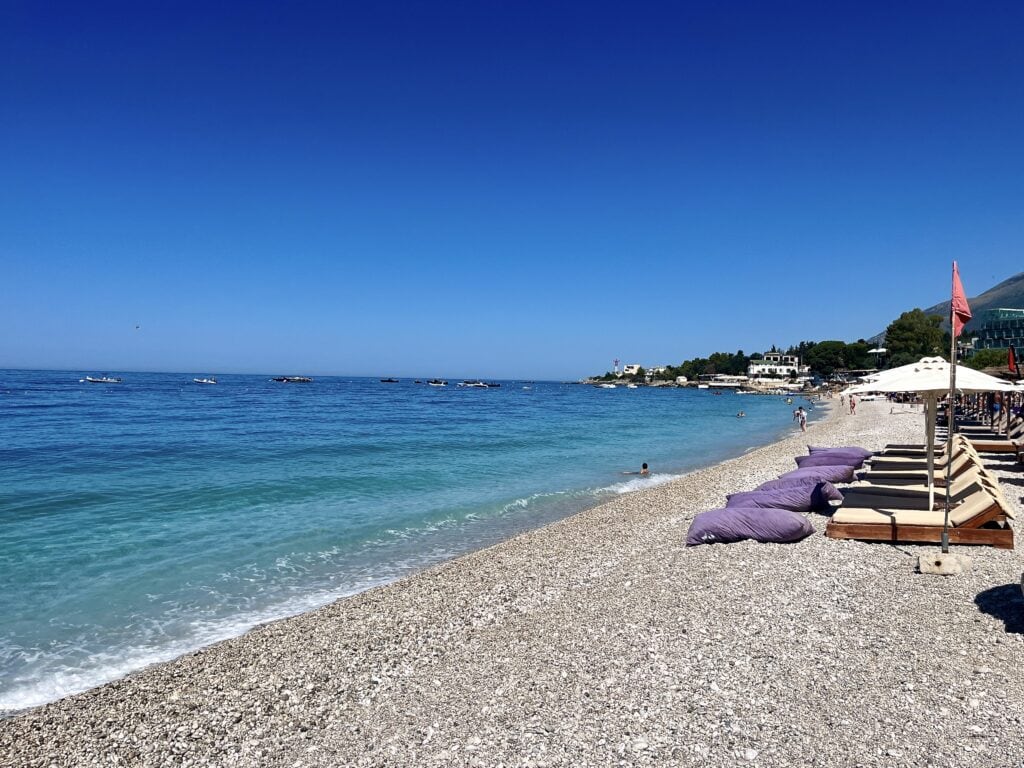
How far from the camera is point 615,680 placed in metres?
5.02

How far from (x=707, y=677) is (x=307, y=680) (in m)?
3.57

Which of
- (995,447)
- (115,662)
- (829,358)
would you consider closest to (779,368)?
(829,358)

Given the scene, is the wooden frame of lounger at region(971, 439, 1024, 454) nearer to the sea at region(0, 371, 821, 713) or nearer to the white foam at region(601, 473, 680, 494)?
the white foam at region(601, 473, 680, 494)

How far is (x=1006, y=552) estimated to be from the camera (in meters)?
7.74

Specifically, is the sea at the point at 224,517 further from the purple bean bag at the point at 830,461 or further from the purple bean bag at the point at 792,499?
the purple bean bag at the point at 830,461

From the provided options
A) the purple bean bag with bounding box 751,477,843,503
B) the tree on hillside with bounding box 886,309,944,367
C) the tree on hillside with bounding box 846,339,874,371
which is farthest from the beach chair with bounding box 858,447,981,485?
the tree on hillside with bounding box 846,339,874,371

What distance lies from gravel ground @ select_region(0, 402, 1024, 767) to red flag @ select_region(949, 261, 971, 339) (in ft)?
9.34

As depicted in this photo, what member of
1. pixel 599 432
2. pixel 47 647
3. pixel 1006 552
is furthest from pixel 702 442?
pixel 47 647

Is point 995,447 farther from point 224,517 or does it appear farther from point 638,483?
point 224,517

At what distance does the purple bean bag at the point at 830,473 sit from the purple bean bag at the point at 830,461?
0.90 metres

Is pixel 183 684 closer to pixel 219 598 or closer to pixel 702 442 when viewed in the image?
pixel 219 598

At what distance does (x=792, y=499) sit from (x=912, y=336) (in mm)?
95101

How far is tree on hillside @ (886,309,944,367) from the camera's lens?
86.8 metres

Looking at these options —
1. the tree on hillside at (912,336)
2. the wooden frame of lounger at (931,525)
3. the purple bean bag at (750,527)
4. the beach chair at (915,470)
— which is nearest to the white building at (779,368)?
the tree on hillside at (912,336)
